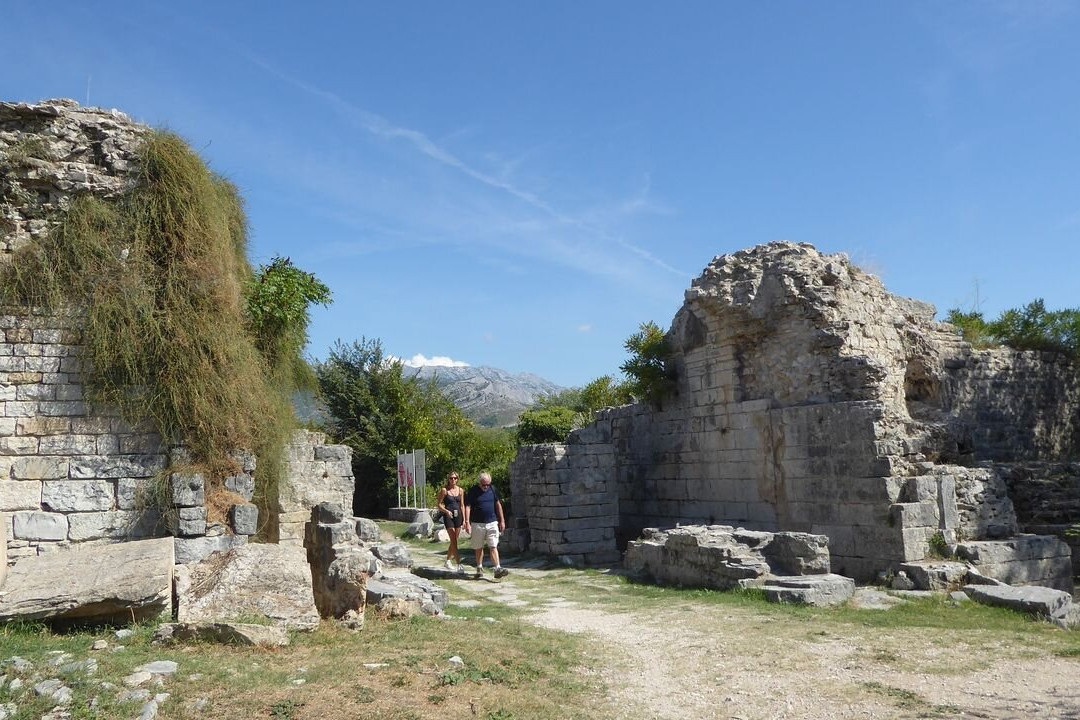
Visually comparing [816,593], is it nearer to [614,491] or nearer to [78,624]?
[614,491]

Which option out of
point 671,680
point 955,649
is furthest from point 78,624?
point 955,649

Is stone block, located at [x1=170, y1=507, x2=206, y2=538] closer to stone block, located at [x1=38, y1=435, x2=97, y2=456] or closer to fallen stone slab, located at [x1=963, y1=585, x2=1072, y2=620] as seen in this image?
→ stone block, located at [x1=38, y1=435, x2=97, y2=456]

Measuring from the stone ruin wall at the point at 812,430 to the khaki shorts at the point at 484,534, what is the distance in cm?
179

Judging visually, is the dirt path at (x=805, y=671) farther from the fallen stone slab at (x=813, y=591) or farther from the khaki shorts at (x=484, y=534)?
the khaki shorts at (x=484, y=534)

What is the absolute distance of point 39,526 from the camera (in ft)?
24.5

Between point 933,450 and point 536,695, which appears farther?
point 933,450

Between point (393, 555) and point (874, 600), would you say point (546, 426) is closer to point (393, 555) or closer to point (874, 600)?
point (393, 555)

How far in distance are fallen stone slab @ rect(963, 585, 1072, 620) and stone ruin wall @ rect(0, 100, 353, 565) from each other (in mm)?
7550

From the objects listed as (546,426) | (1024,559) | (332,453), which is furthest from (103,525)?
(546,426)

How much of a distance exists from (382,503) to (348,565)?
65.7 ft

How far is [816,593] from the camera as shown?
872cm

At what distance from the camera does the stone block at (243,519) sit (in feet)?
26.3

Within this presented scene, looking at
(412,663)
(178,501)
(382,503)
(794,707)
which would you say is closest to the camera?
(794,707)

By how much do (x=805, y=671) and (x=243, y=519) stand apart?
5.28 m
